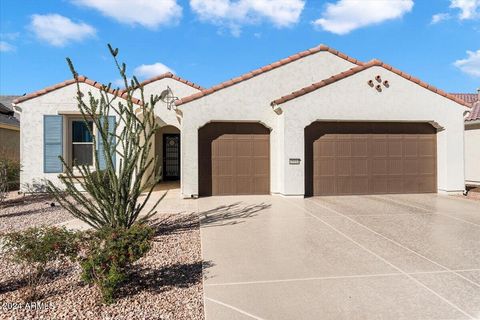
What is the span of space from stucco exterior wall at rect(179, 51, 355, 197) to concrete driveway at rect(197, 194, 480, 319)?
251 centimetres

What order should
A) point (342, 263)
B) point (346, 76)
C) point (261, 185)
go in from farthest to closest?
point (261, 185) < point (346, 76) < point (342, 263)

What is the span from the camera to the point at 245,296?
3580mm

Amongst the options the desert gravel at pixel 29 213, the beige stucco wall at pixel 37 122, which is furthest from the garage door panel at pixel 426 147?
the beige stucco wall at pixel 37 122

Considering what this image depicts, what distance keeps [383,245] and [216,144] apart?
6567 millimetres

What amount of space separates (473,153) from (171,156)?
14.7 m

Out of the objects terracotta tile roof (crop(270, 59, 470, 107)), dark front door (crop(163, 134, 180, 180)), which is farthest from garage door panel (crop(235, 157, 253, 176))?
dark front door (crop(163, 134, 180, 180))

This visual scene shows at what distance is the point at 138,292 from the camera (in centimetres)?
370

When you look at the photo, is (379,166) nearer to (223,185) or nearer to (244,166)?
(244,166)

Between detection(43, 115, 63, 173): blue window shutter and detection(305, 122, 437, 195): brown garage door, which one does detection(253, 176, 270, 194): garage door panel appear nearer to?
detection(305, 122, 437, 195): brown garage door

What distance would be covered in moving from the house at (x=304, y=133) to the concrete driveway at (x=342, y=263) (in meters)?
2.55

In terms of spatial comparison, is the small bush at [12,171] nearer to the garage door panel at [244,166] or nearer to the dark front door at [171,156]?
the dark front door at [171,156]

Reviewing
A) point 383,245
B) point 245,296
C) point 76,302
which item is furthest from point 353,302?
point 76,302

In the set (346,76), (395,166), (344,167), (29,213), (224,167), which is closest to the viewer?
(29,213)

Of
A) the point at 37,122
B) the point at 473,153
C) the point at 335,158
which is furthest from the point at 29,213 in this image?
the point at 473,153
